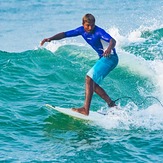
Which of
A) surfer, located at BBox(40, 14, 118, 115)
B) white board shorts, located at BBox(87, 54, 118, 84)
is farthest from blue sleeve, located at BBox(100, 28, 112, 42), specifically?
white board shorts, located at BBox(87, 54, 118, 84)

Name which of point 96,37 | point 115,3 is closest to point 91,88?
point 96,37

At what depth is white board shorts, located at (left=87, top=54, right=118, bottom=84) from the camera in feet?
34.9

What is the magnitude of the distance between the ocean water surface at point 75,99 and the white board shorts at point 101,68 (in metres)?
0.84

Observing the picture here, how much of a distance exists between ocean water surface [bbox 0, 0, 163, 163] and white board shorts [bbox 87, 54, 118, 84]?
2.75 ft

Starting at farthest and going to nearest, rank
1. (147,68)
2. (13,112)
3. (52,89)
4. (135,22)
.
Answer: (135,22)
(147,68)
(52,89)
(13,112)

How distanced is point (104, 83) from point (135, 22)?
13282 millimetres

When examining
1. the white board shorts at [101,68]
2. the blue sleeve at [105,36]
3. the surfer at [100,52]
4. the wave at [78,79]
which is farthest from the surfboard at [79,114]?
the blue sleeve at [105,36]

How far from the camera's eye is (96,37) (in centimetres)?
1058

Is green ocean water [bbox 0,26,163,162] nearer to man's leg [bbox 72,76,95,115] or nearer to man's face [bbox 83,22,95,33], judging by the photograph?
man's leg [bbox 72,76,95,115]

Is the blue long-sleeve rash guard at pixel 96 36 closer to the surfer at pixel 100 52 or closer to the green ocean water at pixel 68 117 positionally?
the surfer at pixel 100 52

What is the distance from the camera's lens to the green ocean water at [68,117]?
940cm

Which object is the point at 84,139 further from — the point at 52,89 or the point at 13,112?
the point at 52,89

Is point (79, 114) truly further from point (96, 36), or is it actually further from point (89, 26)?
point (89, 26)

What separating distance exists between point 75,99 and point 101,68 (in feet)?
8.13
